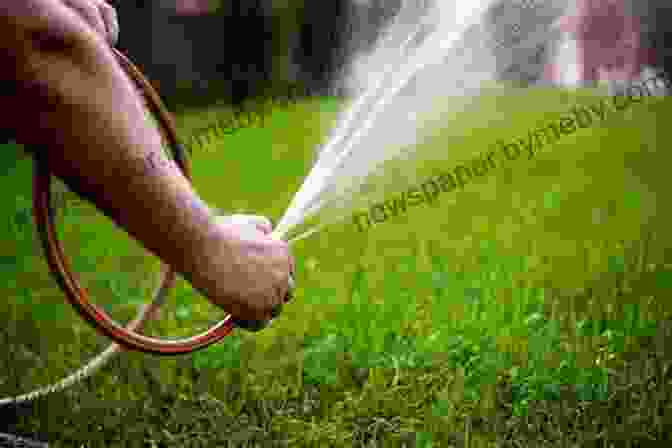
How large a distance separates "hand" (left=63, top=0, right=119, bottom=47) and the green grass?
1140 millimetres

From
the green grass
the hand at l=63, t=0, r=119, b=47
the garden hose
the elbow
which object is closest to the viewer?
the elbow

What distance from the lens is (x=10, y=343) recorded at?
8.83ft

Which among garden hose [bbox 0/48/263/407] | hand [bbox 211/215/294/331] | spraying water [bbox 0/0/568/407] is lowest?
spraying water [bbox 0/0/568/407]

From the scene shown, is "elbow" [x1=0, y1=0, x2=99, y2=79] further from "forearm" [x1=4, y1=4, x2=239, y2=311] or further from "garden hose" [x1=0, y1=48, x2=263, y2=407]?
"garden hose" [x1=0, y1=48, x2=263, y2=407]

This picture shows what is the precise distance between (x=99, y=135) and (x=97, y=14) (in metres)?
0.24

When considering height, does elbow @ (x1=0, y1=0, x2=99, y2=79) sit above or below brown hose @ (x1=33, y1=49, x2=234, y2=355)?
above

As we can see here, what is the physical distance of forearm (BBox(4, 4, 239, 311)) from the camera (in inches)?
38.2

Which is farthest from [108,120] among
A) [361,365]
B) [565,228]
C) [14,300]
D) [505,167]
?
[505,167]

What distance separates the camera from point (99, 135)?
100cm

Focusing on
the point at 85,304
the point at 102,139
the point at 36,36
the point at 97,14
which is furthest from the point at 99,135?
the point at 85,304

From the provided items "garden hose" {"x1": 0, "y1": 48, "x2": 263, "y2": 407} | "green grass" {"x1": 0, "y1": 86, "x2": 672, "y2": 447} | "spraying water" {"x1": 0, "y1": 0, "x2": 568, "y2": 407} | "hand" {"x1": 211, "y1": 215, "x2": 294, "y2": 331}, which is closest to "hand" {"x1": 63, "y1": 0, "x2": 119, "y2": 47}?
"garden hose" {"x1": 0, "y1": 48, "x2": 263, "y2": 407}

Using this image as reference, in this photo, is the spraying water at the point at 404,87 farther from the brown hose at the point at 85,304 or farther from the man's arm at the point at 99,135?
the man's arm at the point at 99,135

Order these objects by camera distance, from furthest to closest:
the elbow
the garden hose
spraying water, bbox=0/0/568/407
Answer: spraying water, bbox=0/0/568/407
the garden hose
the elbow

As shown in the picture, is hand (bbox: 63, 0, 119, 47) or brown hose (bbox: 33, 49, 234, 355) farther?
brown hose (bbox: 33, 49, 234, 355)
